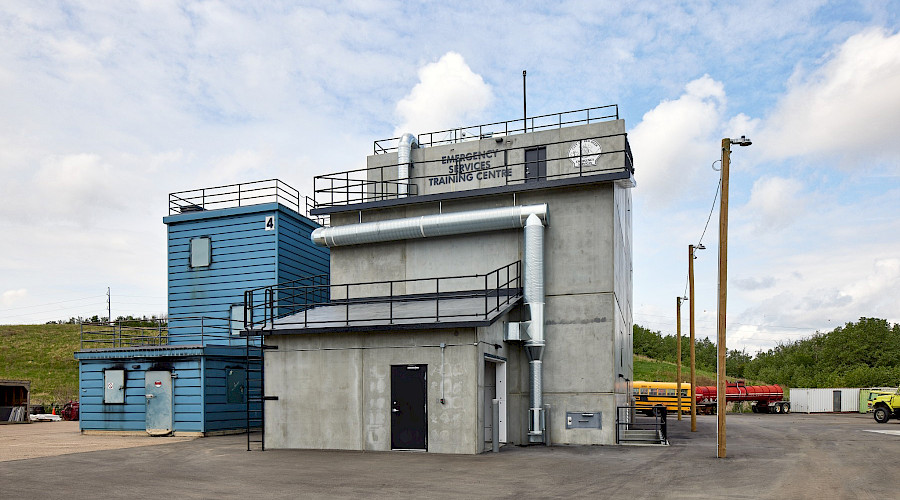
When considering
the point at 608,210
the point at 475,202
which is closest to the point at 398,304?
the point at 475,202

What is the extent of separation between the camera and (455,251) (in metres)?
24.5

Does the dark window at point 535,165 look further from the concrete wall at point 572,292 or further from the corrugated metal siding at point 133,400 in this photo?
the corrugated metal siding at point 133,400

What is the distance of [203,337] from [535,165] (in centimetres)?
1659

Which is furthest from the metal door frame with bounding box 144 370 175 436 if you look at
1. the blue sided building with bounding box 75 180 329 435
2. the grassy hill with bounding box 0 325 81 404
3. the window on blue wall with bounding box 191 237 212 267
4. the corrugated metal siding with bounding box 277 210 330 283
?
the grassy hill with bounding box 0 325 81 404

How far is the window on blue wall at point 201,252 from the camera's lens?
31.4 metres

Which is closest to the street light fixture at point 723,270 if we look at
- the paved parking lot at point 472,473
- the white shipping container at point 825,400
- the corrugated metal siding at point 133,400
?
the paved parking lot at point 472,473

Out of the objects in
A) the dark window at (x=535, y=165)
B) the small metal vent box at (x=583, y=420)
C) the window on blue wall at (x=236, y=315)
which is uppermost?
the dark window at (x=535, y=165)

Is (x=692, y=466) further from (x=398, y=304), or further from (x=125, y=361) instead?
(x=125, y=361)

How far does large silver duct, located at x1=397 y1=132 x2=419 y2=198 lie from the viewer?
2669 cm

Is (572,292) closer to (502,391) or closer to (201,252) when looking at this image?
(502,391)

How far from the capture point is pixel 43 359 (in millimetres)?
72188

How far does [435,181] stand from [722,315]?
1199 centimetres

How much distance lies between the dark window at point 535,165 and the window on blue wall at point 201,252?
15269 mm

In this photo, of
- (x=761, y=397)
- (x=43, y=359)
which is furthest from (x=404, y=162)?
(x=43, y=359)
